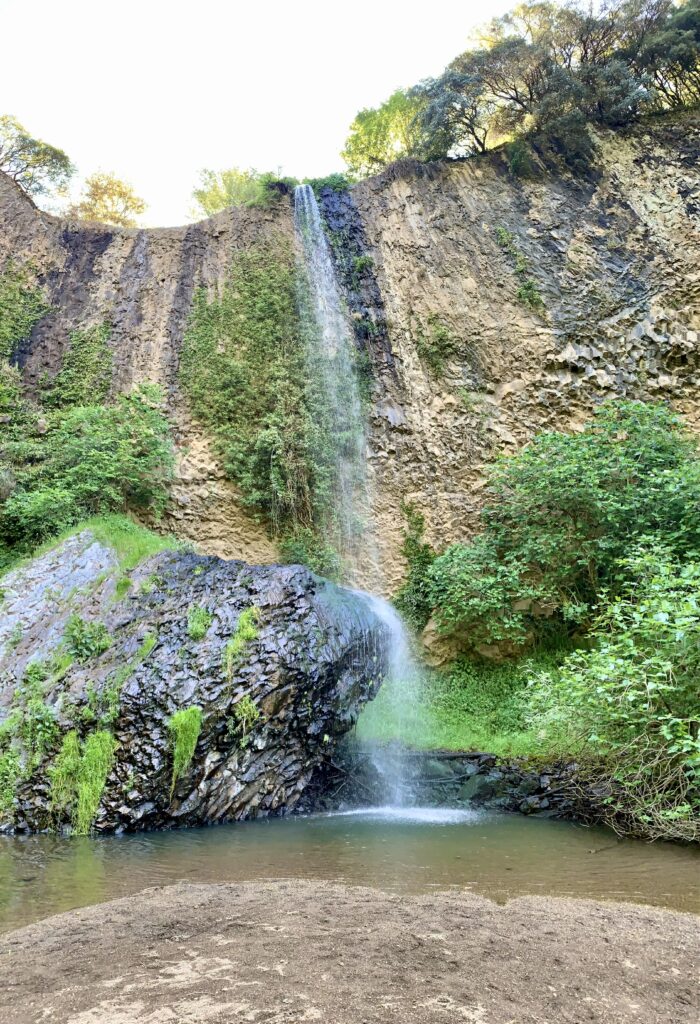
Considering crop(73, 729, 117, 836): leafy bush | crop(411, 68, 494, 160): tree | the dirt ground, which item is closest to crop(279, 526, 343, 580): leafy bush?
crop(73, 729, 117, 836): leafy bush

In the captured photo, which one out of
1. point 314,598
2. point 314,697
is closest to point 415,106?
point 314,598

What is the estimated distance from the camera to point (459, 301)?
1620 centimetres

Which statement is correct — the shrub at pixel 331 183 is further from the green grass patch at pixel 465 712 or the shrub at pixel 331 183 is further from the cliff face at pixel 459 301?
the green grass patch at pixel 465 712

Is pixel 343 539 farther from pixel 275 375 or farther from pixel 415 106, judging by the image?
pixel 415 106

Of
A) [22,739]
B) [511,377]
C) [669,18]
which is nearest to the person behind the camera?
[22,739]

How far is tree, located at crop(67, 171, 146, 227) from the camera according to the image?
996 inches

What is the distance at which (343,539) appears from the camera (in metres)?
14.9

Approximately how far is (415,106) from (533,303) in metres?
8.70

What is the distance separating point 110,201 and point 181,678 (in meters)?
24.0

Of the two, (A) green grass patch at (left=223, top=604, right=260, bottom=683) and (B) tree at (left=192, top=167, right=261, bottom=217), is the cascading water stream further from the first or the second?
(B) tree at (left=192, top=167, right=261, bottom=217)

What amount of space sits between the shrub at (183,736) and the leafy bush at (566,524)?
625 centimetres

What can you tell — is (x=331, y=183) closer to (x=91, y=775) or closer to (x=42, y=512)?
(x=42, y=512)

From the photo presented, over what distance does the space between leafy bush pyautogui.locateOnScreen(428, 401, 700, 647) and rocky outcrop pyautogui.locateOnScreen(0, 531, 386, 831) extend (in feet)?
11.0

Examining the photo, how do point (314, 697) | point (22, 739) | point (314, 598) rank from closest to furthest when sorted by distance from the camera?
point (22, 739), point (314, 697), point (314, 598)
